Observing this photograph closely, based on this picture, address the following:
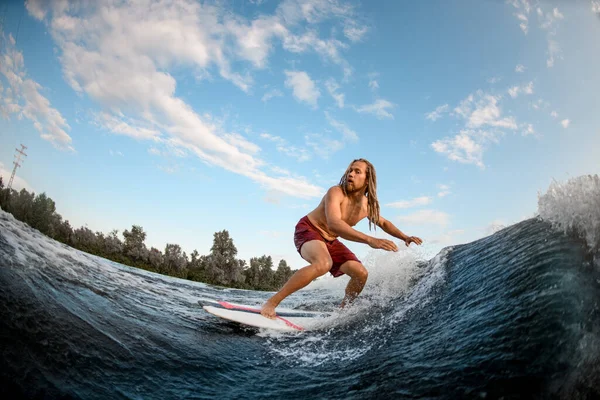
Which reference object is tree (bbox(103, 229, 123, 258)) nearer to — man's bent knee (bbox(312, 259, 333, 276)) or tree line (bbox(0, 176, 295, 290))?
tree line (bbox(0, 176, 295, 290))

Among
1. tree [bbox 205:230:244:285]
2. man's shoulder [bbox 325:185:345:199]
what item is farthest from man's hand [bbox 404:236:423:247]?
tree [bbox 205:230:244:285]

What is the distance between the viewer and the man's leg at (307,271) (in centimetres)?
357

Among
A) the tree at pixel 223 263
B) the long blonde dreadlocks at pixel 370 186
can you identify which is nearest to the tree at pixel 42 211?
the long blonde dreadlocks at pixel 370 186

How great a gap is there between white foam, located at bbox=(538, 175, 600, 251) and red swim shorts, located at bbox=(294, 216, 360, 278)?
225 centimetres

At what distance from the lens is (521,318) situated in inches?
72.6

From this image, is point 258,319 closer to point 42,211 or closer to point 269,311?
point 269,311

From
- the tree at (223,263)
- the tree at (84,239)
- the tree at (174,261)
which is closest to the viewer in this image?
the tree at (84,239)

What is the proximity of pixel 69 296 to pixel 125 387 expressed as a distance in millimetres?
1733

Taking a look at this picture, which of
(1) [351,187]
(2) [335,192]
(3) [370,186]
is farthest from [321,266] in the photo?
(3) [370,186]

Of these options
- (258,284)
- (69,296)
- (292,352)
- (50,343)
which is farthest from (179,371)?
(258,284)

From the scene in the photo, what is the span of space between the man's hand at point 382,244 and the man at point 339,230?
292 millimetres

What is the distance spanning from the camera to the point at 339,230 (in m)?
3.49

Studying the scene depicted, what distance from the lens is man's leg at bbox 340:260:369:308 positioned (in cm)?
400

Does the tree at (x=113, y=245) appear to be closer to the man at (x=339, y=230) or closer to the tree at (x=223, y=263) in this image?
the tree at (x=223, y=263)
